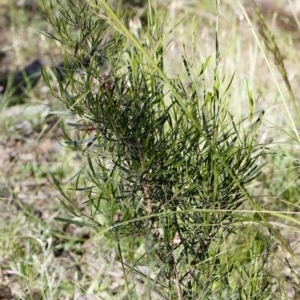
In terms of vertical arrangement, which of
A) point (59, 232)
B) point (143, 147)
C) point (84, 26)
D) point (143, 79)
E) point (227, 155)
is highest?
point (84, 26)

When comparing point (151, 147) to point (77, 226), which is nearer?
point (151, 147)

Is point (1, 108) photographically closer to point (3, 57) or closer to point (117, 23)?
point (3, 57)

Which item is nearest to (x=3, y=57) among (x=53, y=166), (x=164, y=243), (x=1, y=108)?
(x=1, y=108)

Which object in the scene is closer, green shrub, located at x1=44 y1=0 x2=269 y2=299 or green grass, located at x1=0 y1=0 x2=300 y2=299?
green shrub, located at x1=44 y1=0 x2=269 y2=299

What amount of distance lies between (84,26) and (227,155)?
17.0 inches

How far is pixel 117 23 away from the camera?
1.31 meters

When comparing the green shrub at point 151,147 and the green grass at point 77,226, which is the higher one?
the green shrub at point 151,147

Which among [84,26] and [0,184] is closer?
[84,26]

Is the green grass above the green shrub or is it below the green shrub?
below

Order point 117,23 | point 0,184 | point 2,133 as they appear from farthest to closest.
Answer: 1. point 2,133
2. point 0,184
3. point 117,23

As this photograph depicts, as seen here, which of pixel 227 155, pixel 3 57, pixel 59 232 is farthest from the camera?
pixel 3 57

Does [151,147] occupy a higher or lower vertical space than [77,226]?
higher

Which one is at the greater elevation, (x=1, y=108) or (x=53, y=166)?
(x=1, y=108)

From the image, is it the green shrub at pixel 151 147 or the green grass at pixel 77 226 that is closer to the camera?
the green shrub at pixel 151 147
